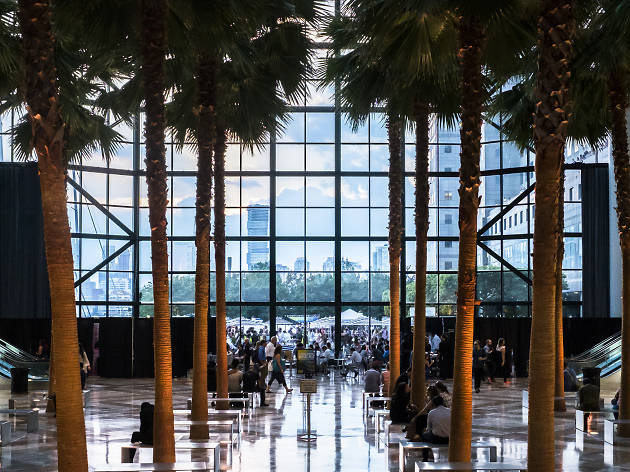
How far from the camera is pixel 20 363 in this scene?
84.4ft

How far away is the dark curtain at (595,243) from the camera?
109 ft

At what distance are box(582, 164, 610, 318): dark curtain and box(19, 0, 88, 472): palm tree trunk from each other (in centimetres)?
2834

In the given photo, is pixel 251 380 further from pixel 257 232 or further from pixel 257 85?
pixel 257 232

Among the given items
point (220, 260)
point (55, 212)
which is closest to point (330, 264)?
point (220, 260)

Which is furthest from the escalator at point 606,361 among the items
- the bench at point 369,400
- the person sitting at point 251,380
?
the person sitting at point 251,380

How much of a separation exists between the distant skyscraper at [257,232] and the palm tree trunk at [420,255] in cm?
1973

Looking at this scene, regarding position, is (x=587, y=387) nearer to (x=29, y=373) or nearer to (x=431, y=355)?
(x=431, y=355)

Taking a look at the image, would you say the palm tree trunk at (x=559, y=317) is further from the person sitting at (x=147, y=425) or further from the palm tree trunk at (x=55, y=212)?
the palm tree trunk at (x=55, y=212)

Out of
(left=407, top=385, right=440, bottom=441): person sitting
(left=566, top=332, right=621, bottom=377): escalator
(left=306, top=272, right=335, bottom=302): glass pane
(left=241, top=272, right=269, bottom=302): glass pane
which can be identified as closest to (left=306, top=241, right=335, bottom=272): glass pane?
(left=306, top=272, right=335, bottom=302): glass pane

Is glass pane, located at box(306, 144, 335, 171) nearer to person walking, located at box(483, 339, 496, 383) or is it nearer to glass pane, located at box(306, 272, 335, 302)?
glass pane, located at box(306, 272, 335, 302)

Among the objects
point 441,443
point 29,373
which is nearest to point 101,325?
point 29,373

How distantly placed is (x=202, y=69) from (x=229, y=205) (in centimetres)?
2208

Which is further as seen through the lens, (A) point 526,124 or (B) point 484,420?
(B) point 484,420

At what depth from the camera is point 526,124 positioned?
646 inches
